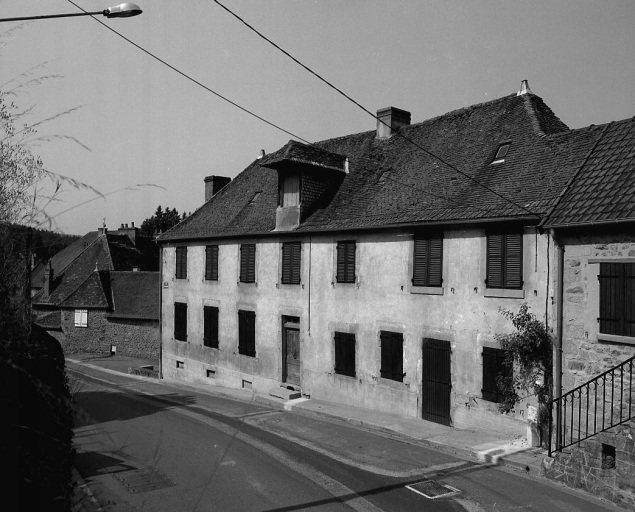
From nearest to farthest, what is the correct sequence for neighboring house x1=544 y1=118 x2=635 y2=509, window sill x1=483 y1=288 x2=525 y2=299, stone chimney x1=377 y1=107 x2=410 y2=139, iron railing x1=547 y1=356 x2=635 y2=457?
neighboring house x1=544 y1=118 x2=635 y2=509
iron railing x1=547 y1=356 x2=635 y2=457
window sill x1=483 y1=288 x2=525 y2=299
stone chimney x1=377 y1=107 x2=410 y2=139

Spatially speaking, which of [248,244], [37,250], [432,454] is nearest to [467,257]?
[432,454]

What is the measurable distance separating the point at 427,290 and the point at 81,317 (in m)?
29.1

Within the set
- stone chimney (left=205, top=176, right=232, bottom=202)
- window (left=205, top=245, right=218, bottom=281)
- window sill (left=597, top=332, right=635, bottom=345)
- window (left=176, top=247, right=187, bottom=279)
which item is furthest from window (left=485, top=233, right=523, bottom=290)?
stone chimney (left=205, top=176, right=232, bottom=202)

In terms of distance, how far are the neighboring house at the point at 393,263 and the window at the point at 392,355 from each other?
4 cm

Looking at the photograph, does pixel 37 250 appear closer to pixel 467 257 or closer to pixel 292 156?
pixel 467 257

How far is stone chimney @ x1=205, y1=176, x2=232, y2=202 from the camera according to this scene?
93.5ft

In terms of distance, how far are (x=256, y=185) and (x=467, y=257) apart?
1312 centimetres

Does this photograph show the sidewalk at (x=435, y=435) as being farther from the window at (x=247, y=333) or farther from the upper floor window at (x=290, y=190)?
the upper floor window at (x=290, y=190)

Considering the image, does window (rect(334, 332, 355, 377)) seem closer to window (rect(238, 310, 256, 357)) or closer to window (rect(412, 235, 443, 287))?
window (rect(412, 235, 443, 287))

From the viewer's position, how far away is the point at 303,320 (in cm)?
1903

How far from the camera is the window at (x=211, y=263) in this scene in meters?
23.5

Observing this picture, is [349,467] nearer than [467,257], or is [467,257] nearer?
[349,467]

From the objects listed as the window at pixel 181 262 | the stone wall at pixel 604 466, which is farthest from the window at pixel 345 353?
the window at pixel 181 262

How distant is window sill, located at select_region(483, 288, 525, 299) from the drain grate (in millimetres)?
4971
